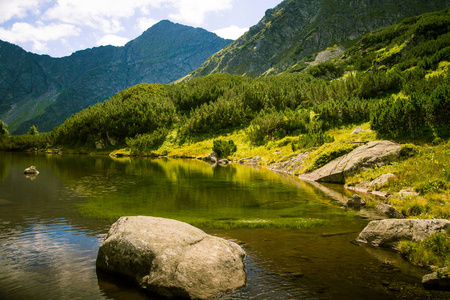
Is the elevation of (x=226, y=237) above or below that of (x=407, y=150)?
below

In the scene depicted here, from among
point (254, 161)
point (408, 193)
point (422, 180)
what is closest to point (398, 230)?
point (408, 193)

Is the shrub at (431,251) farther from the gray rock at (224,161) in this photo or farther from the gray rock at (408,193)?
the gray rock at (224,161)

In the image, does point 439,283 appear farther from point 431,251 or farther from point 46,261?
point 46,261

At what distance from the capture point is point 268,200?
832 inches

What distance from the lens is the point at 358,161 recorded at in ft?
88.0

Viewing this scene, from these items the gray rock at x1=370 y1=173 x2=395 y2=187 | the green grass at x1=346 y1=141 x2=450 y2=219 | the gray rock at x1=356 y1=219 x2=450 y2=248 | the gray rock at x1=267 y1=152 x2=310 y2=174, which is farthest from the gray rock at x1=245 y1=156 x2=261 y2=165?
the gray rock at x1=356 y1=219 x2=450 y2=248

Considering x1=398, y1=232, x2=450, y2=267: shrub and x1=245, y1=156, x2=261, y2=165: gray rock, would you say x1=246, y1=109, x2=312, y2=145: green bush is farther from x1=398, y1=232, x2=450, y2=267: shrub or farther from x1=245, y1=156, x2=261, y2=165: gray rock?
x1=398, y1=232, x2=450, y2=267: shrub

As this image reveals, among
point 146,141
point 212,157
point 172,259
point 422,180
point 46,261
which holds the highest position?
point 146,141

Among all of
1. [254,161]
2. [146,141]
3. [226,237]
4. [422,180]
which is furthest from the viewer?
[146,141]

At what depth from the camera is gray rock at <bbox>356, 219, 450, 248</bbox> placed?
10834 millimetres

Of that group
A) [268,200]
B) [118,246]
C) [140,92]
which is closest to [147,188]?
[268,200]

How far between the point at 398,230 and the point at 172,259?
29.9ft

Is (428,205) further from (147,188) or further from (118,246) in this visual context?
(147,188)

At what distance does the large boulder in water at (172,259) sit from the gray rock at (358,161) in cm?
2044
